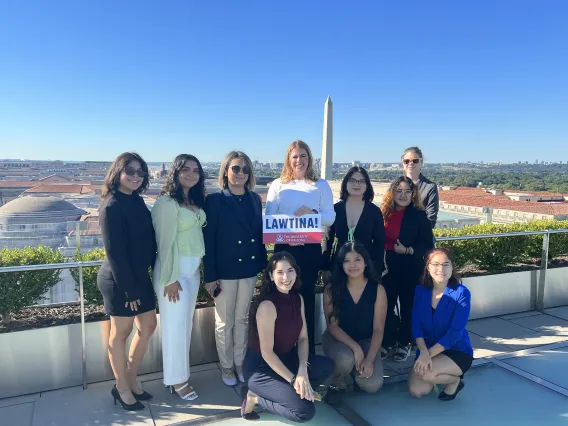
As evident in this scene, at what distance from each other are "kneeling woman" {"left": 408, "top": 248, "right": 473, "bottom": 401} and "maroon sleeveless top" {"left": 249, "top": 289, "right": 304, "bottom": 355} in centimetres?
91

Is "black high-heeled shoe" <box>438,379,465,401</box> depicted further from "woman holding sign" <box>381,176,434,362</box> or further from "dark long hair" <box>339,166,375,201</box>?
"dark long hair" <box>339,166,375,201</box>

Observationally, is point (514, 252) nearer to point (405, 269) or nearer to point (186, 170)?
point (405, 269)

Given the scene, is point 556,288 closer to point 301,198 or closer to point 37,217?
point 301,198

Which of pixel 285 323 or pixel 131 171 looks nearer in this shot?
pixel 131 171

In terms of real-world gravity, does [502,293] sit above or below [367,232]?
below

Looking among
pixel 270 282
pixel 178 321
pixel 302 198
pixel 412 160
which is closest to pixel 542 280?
pixel 412 160

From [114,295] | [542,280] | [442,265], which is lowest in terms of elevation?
[542,280]

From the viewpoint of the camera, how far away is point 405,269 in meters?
3.75

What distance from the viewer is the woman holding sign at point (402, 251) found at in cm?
366

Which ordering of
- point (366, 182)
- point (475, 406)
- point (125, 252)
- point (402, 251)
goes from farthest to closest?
point (402, 251) → point (366, 182) → point (475, 406) → point (125, 252)

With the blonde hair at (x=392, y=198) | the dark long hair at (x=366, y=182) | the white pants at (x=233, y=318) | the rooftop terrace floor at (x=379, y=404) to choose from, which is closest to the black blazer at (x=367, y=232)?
the dark long hair at (x=366, y=182)

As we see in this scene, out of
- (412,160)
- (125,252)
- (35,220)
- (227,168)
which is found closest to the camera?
(125,252)

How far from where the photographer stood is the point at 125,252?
106 inches

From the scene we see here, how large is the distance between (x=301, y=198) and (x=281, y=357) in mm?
1157
